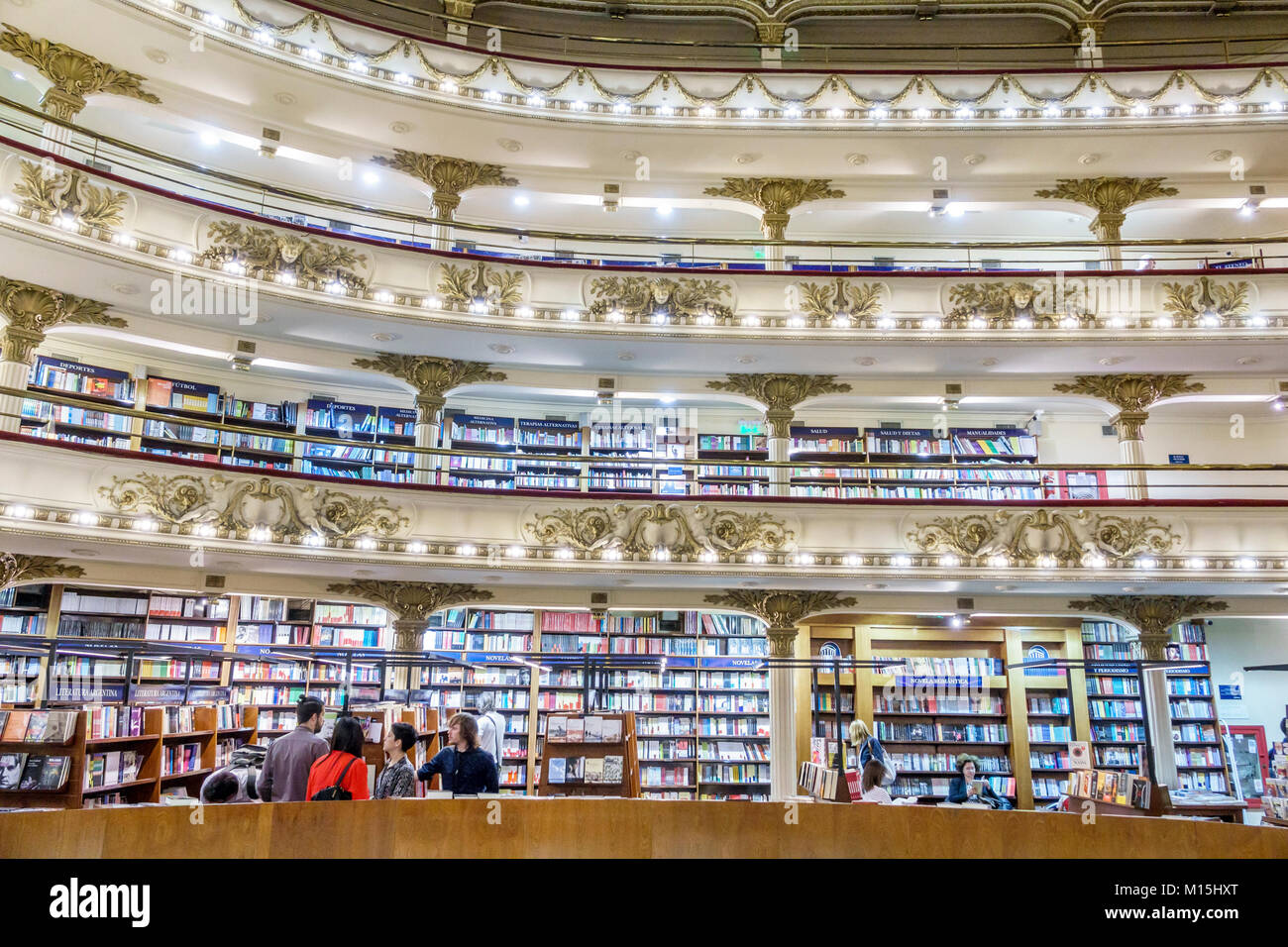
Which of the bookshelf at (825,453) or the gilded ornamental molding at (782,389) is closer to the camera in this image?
the gilded ornamental molding at (782,389)

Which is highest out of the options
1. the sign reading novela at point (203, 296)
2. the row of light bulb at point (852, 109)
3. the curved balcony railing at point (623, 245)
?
the row of light bulb at point (852, 109)

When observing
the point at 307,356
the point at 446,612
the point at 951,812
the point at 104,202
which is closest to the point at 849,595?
the point at 446,612

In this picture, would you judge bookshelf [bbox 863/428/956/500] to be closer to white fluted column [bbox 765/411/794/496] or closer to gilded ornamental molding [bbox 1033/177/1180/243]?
white fluted column [bbox 765/411/794/496]

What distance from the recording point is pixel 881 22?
12.4 metres

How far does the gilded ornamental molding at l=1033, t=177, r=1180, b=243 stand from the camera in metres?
10.8

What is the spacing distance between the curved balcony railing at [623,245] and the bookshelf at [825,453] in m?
2.17

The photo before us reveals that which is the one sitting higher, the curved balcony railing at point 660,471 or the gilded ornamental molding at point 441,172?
the gilded ornamental molding at point 441,172

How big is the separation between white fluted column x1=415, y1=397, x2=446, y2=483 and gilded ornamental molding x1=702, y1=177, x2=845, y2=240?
15.7 ft

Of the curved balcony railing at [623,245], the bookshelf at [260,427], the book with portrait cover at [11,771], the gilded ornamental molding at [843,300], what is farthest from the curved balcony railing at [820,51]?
the book with portrait cover at [11,771]

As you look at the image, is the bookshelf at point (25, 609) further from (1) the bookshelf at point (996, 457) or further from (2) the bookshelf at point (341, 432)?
(1) the bookshelf at point (996, 457)

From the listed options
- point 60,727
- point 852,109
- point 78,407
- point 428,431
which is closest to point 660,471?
point 428,431

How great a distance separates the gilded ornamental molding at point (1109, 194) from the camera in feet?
35.4
